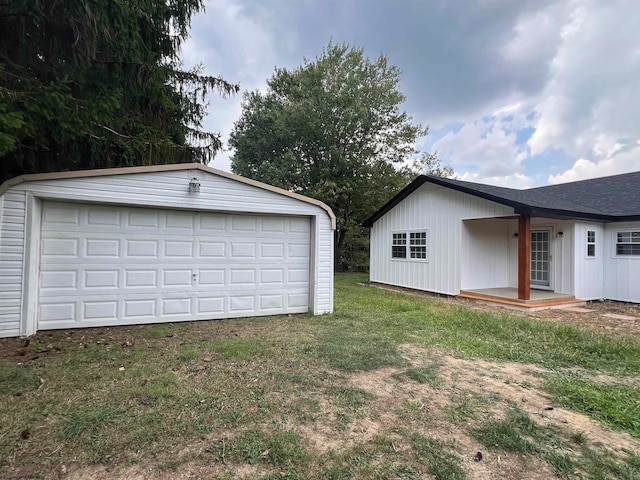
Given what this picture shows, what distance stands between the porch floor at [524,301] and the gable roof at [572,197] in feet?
7.11

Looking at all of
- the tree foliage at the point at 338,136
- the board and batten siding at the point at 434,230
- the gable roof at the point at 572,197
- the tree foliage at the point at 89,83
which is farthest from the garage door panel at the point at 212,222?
the tree foliage at the point at 338,136

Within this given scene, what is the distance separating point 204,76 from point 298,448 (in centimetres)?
840

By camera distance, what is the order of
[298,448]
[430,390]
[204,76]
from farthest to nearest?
[204,76], [430,390], [298,448]

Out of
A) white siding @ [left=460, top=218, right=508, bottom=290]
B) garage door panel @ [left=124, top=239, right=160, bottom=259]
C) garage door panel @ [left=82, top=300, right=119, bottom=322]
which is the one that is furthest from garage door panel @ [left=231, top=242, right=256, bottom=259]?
white siding @ [left=460, top=218, right=508, bottom=290]

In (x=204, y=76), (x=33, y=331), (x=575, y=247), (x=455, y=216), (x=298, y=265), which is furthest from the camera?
(x=455, y=216)

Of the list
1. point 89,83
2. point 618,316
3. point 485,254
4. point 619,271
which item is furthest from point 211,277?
point 619,271

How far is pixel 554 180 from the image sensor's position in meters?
19.2

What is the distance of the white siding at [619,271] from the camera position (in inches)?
344

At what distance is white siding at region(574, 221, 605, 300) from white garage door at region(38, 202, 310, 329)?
→ 7673 millimetres

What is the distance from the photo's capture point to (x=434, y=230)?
1027 centimetres

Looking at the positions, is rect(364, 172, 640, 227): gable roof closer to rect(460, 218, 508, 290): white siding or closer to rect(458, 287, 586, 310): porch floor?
rect(460, 218, 508, 290): white siding

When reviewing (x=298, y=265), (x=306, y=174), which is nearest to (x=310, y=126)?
(x=306, y=174)

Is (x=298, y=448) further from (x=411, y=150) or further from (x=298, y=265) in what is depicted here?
(x=411, y=150)

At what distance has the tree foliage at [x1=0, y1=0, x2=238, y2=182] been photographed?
3932 millimetres
